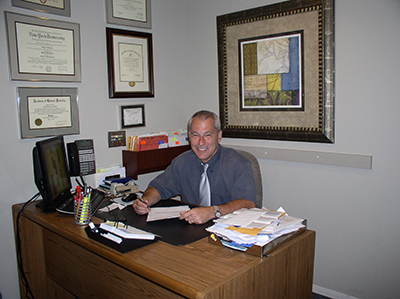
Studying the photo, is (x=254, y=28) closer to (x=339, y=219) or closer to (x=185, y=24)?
(x=185, y=24)

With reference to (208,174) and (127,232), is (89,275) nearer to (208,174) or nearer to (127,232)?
(127,232)

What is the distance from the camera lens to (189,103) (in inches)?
140

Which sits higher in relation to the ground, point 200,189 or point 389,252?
point 200,189

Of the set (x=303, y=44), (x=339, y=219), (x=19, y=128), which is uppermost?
(x=303, y=44)

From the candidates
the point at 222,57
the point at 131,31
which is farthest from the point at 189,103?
the point at 131,31

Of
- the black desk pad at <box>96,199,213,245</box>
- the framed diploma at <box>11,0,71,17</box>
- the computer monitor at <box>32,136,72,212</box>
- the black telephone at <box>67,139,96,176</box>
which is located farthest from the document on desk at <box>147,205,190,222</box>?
the framed diploma at <box>11,0,71,17</box>

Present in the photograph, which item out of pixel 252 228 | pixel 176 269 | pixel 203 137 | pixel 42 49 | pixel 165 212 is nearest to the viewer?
pixel 176 269

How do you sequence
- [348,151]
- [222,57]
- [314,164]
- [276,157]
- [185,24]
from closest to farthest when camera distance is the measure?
[348,151], [314,164], [276,157], [222,57], [185,24]

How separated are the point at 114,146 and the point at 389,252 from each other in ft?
7.45

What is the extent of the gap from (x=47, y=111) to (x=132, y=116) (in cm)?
75

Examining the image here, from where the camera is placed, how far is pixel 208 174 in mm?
2359

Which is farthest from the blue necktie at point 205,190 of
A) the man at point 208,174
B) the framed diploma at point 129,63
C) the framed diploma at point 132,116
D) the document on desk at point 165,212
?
the framed diploma at point 129,63

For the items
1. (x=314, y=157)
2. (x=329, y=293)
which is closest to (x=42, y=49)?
(x=314, y=157)

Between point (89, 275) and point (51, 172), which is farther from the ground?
point (51, 172)
